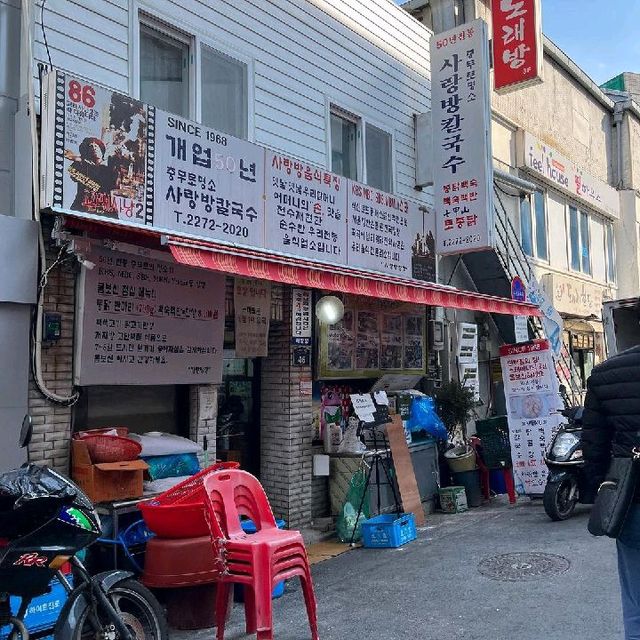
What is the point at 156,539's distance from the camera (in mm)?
5609

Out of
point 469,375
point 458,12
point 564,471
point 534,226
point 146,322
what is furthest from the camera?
point 534,226

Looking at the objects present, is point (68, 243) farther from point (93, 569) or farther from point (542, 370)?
point (542, 370)

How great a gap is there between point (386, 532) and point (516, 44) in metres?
8.58

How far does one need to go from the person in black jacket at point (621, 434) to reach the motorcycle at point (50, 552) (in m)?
2.80

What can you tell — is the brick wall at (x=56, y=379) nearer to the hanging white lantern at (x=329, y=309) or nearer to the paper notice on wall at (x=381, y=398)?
the hanging white lantern at (x=329, y=309)

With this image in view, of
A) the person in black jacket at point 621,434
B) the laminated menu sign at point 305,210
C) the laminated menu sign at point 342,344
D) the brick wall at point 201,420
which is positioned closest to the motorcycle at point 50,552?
the person in black jacket at point 621,434

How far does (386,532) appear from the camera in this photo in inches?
316

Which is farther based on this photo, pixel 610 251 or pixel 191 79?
pixel 610 251

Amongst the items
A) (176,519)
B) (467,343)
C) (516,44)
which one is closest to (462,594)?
(176,519)

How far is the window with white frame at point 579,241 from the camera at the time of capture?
17891mm

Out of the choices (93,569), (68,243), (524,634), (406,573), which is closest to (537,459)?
(406,573)

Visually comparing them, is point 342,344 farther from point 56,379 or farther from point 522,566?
point 56,379

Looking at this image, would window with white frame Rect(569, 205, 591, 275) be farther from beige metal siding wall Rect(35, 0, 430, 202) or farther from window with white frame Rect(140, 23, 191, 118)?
window with white frame Rect(140, 23, 191, 118)

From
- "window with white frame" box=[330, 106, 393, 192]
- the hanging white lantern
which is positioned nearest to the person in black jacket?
the hanging white lantern
